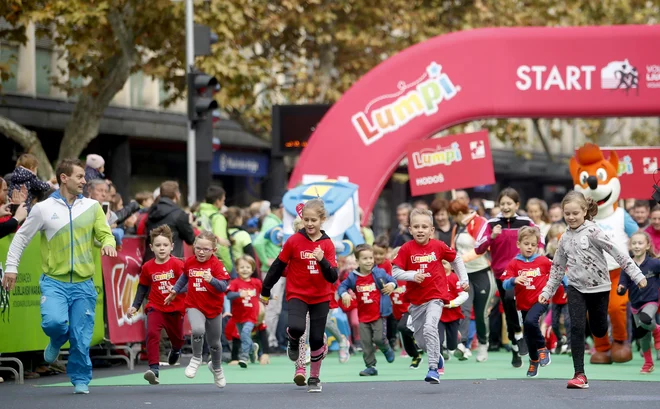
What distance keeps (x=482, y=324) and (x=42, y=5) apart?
30.6 ft

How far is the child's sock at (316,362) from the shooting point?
12305mm

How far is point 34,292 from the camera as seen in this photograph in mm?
13797

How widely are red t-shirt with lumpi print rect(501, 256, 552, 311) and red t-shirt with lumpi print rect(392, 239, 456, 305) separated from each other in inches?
60.4

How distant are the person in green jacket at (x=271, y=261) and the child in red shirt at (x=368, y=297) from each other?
306 centimetres

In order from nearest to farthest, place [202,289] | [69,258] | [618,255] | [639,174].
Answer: [618,255], [69,258], [202,289], [639,174]

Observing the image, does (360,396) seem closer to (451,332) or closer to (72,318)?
(72,318)

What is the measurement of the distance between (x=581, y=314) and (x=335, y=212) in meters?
5.48

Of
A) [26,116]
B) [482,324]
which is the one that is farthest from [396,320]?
[26,116]

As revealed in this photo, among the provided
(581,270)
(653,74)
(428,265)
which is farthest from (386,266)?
(653,74)

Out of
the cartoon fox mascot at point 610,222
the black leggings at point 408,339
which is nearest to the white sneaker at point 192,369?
the black leggings at point 408,339

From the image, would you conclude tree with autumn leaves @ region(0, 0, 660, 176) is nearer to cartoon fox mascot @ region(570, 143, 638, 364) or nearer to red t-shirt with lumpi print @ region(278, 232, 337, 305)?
cartoon fox mascot @ region(570, 143, 638, 364)

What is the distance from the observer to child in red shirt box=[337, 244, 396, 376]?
47.6ft

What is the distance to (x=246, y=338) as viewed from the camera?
52.9 ft

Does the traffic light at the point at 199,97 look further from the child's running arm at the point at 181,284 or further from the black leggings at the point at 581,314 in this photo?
the black leggings at the point at 581,314
